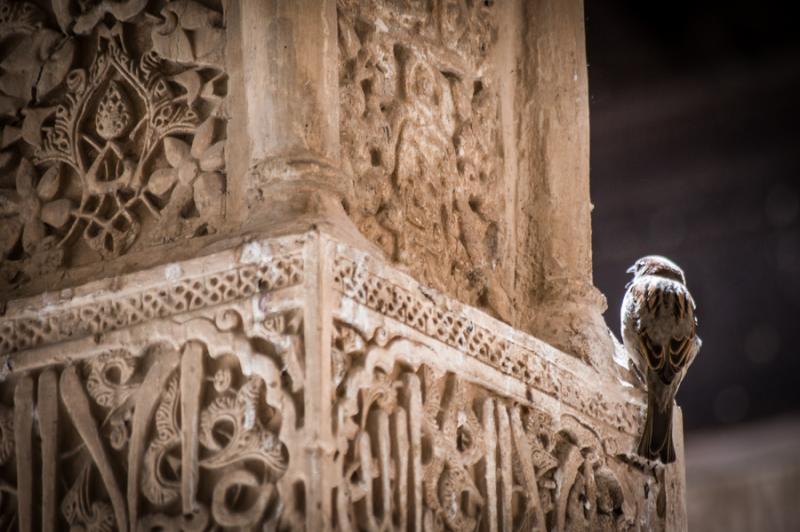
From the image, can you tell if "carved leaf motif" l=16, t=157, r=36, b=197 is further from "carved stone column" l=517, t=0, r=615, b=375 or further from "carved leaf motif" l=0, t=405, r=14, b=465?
"carved stone column" l=517, t=0, r=615, b=375

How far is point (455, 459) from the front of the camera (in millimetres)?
6453

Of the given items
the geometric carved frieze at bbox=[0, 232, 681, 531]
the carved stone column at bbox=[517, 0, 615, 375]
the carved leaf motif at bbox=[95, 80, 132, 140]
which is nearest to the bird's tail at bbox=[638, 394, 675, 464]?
the carved stone column at bbox=[517, 0, 615, 375]

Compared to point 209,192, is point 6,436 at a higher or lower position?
lower

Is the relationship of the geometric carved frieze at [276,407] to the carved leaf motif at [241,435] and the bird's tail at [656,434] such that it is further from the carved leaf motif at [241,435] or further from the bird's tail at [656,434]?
the bird's tail at [656,434]

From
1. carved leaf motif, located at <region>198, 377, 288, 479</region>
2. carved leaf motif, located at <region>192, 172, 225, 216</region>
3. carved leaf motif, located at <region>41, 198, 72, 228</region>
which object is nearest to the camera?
carved leaf motif, located at <region>198, 377, 288, 479</region>

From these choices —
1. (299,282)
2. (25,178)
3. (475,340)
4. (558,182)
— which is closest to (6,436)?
(25,178)

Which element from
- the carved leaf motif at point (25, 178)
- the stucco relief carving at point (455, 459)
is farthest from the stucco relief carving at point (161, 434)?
the carved leaf motif at point (25, 178)

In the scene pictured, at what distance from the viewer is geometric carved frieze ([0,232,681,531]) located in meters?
6.01

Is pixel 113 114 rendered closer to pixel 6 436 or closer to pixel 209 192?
pixel 209 192

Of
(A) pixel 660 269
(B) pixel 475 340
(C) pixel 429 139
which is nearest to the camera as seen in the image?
(B) pixel 475 340

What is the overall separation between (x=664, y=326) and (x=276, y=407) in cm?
166

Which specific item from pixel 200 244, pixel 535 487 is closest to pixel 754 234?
pixel 535 487

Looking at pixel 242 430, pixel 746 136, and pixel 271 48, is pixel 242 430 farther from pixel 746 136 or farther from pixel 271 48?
pixel 746 136

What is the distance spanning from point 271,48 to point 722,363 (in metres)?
4.15
